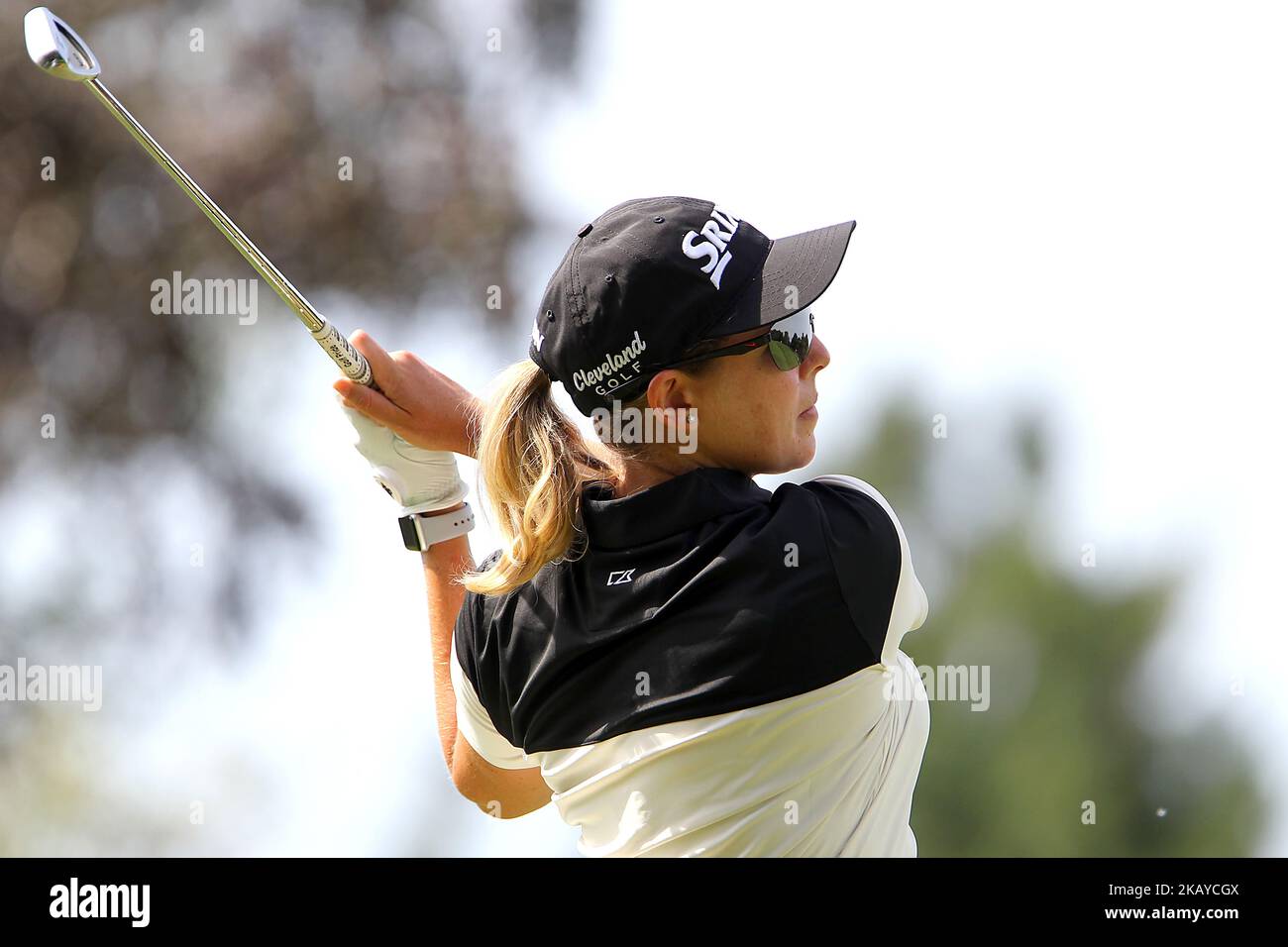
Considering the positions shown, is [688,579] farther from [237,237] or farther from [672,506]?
[237,237]

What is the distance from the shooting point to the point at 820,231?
8.55 ft

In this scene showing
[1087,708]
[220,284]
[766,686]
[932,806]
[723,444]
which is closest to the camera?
[766,686]

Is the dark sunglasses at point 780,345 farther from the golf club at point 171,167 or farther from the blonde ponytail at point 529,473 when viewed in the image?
the golf club at point 171,167

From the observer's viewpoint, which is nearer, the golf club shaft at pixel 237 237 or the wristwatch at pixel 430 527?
the golf club shaft at pixel 237 237

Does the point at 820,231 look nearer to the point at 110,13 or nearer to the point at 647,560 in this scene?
the point at 647,560

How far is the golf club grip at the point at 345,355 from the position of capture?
2.71 m

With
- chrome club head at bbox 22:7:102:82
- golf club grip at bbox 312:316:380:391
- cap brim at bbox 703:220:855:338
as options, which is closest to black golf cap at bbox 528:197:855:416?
cap brim at bbox 703:220:855:338

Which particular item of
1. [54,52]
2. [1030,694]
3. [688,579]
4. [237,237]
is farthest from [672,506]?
[1030,694]

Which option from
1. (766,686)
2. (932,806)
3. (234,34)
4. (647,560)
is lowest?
(932,806)

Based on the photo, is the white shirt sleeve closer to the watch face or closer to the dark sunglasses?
the dark sunglasses

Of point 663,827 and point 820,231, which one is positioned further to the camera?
point 820,231

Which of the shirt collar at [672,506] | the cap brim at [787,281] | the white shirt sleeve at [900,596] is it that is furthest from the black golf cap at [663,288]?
the white shirt sleeve at [900,596]
